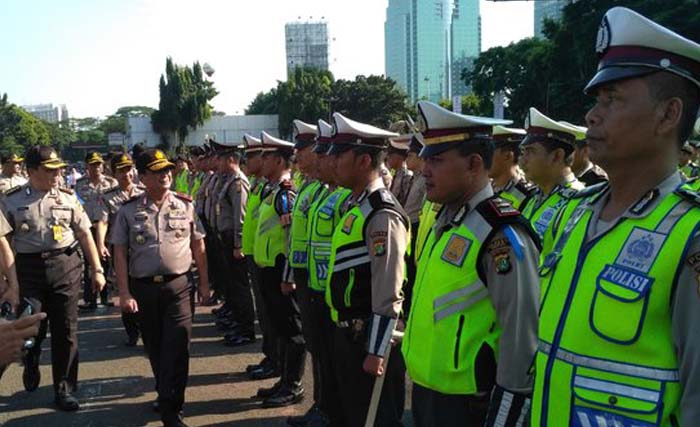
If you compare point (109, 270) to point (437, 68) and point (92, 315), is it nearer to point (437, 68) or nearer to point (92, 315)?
point (92, 315)

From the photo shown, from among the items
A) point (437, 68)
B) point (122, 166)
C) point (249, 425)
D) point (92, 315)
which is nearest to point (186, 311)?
point (249, 425)

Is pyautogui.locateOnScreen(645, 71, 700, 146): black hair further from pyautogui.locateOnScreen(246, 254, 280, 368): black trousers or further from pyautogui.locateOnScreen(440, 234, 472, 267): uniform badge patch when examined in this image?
pyautogui.locateOnScreen(246, 254, 280, 368): black trousers

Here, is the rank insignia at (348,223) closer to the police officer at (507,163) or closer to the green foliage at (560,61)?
the police officer at (507,163)

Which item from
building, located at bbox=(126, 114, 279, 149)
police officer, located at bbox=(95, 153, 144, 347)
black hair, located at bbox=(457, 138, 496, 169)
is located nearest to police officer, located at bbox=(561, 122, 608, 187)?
black hair, located at bbox=(457, 138, 496, 169)

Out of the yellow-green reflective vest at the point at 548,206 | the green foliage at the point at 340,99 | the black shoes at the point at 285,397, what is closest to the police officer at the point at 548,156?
the yellow-green reflective vest at the point at 548,206

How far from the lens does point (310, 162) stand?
6.18 metres

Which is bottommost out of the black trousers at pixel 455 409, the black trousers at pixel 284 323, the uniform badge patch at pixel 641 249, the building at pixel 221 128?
the black trousers at pixel 284 323

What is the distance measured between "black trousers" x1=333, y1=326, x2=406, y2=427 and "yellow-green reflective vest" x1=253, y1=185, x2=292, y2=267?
6.69 feet

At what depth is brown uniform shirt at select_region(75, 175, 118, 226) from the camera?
8891mm

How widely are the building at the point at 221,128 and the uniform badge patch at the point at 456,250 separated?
2784 inches

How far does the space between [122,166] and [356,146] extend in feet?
15.2

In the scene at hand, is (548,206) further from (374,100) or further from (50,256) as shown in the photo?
(374,100)

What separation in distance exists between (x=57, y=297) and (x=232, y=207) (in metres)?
2.93

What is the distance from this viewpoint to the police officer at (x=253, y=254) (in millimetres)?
6000
